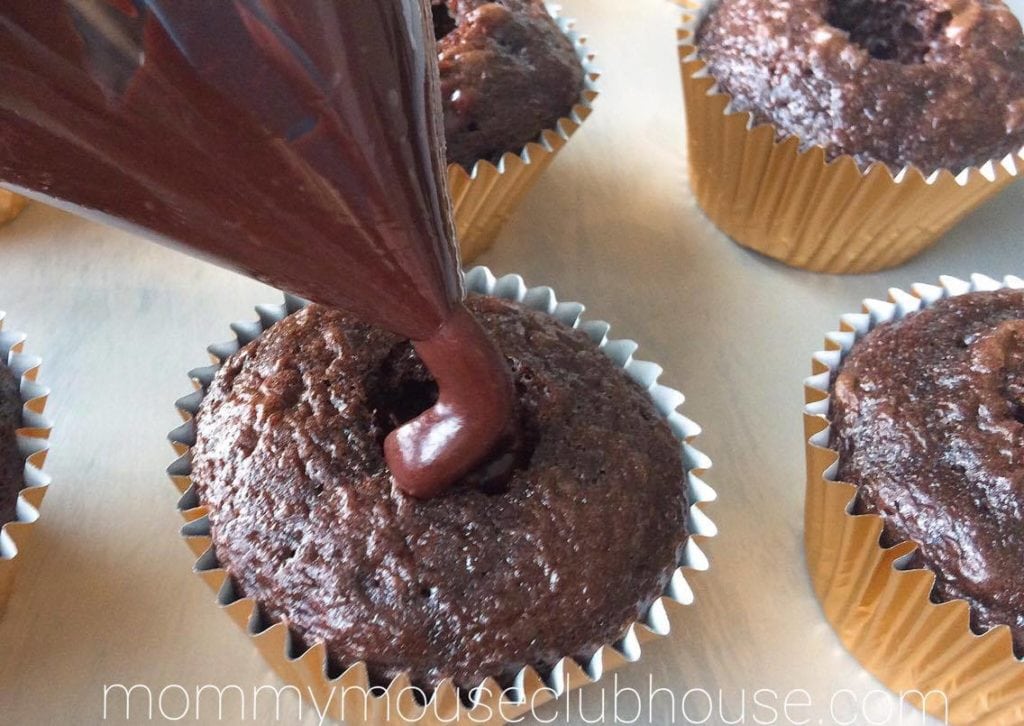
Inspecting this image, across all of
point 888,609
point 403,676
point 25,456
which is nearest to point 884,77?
point 888,609

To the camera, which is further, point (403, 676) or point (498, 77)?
point (498, 77)

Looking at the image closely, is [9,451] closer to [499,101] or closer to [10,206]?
[10,206]

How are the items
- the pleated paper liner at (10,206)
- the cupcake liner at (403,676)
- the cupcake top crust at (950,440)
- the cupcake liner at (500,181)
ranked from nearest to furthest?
the cupcake liner at (403,676) < the cupcake top crust at (950,440) < the cupcake liner at (500,181) < the pleated paper liner at (10,206)

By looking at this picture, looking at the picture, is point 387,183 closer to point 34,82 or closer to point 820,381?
point 34,82

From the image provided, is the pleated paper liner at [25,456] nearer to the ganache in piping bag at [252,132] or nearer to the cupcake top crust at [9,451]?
the cupcake top crust at [9,451]

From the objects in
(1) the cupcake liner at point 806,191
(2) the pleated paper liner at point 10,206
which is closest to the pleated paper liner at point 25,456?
(2) the pleated paper liner at point 10,206

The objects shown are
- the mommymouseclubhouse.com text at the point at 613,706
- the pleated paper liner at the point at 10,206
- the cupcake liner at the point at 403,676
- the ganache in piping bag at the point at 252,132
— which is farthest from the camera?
the pleated paper liner at the point at 10,206

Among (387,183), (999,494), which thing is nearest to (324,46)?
(387,183)
